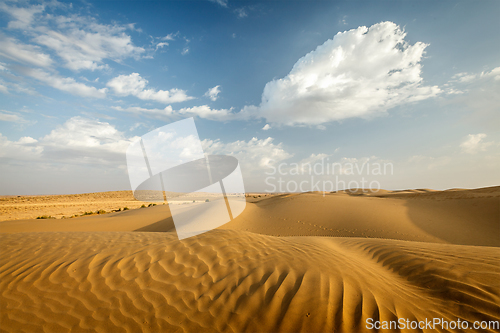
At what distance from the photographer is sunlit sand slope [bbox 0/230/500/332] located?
2.86 meters

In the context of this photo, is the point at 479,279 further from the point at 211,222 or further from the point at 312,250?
the point at 211,222

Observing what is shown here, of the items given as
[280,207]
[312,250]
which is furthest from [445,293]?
[280,207]

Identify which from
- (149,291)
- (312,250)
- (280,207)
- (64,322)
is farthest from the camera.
Result: (280,207)

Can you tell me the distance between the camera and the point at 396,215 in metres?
12.5

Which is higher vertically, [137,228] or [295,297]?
[295,297]

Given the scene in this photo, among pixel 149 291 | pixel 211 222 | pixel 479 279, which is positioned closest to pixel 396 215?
pixel 479 279

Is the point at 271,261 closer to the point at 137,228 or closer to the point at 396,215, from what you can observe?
the point at 396,215

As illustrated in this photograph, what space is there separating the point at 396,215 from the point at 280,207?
724 cm

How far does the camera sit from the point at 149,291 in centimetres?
346

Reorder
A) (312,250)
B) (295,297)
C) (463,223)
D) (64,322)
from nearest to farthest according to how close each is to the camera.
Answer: (64,322)
(295,297)
(312,250)
(463,223)

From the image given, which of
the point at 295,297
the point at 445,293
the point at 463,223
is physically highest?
the point at 295,297

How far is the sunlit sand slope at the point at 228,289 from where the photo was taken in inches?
113

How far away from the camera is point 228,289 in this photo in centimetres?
340

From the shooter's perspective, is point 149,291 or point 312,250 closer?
point 149,291
